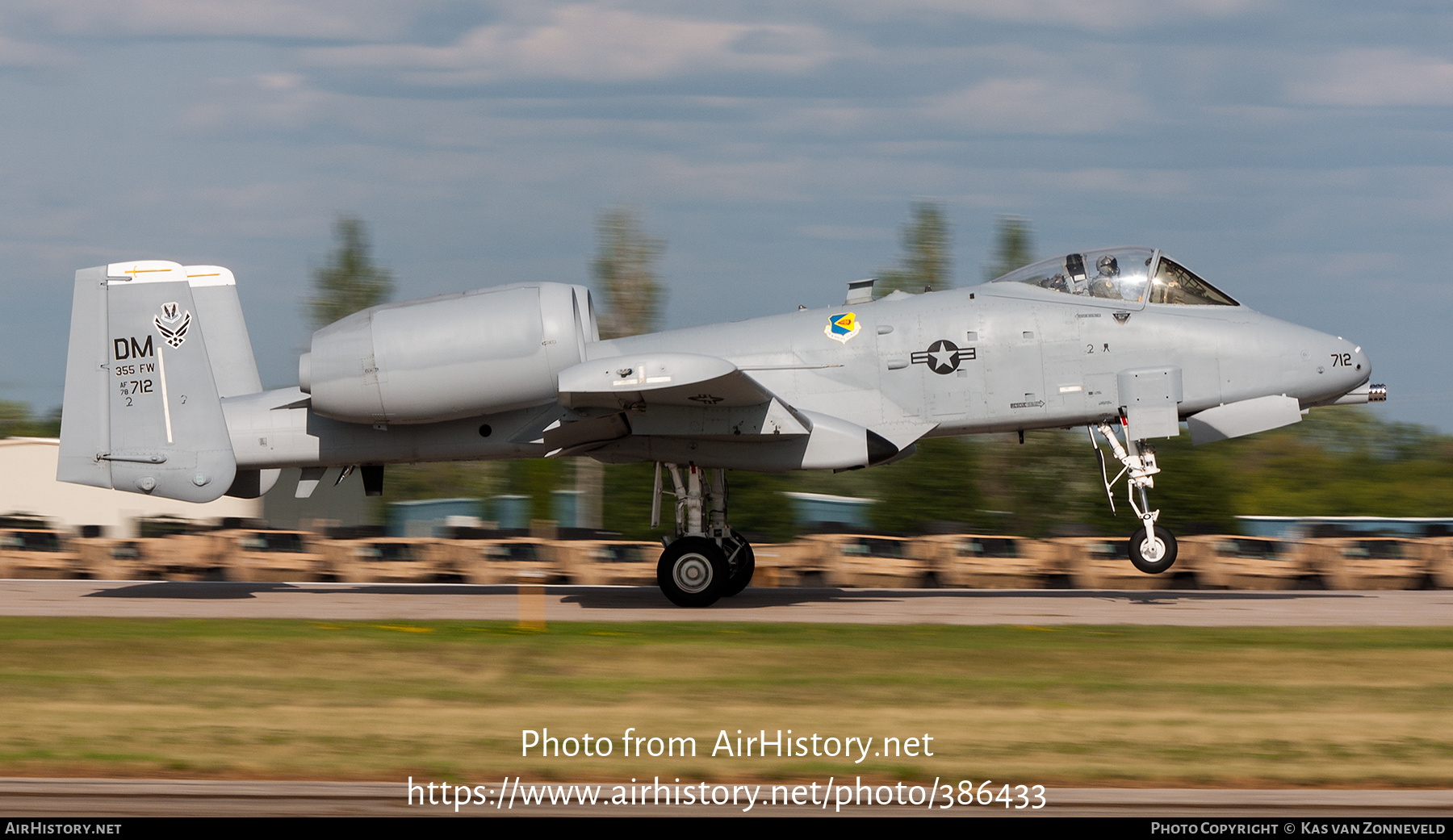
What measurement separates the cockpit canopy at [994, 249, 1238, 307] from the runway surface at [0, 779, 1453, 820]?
8590 millimetres

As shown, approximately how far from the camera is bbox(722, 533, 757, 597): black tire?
16344 mm

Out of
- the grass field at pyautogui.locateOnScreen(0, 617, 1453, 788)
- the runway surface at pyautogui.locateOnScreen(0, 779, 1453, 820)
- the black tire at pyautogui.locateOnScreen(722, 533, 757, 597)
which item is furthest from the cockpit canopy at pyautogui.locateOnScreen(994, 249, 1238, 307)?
the runway surface at pyautogui.locateOnScreen(0, 779, 1453, 820)

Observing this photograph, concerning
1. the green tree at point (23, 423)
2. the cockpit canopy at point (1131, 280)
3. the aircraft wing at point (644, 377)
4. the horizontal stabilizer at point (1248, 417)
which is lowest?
the green tree at point (23, 423)

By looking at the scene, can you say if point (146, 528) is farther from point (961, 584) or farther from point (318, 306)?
point (318, 306)

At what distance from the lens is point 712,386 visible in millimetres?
14062

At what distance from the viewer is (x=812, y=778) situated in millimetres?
7453

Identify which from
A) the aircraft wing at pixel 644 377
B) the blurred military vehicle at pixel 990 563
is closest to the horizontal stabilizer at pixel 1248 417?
the blurred military vehicle at pixel 990 563

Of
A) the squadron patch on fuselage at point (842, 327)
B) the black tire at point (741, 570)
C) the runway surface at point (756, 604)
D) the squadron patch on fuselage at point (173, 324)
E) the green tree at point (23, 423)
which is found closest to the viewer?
the runway surface at point (756, 604)

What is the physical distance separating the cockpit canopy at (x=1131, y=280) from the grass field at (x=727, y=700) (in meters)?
3.94

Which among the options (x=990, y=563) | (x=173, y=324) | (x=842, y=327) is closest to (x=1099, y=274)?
(x=842, y=327)

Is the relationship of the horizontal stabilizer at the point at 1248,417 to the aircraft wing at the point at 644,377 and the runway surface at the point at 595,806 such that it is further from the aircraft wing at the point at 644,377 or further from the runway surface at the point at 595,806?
the runway surface at the point at 595,806

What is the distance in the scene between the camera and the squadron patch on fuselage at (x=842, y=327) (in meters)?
15.3

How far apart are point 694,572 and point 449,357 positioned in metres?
3.65
